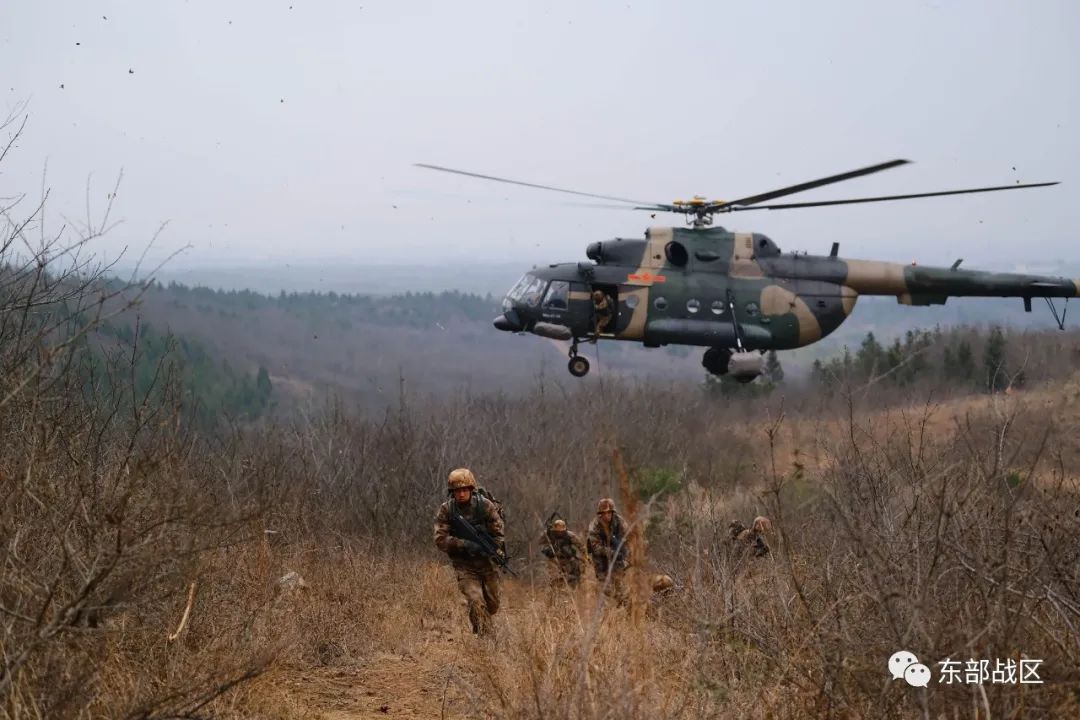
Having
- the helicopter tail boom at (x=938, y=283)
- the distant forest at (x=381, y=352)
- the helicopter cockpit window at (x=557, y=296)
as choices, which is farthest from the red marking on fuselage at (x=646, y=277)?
the distant forest at (x=381, y=352)

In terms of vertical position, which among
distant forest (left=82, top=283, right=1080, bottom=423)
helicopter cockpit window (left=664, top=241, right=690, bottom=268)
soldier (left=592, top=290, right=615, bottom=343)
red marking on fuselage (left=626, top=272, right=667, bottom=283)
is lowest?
distant forest (left=82, top=283, right=1080, bottom=423)

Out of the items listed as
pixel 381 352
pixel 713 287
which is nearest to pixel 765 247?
pixel 713 287

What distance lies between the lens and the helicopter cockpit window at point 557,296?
47.8 ft

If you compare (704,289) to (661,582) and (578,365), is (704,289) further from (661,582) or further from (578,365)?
(661,582)

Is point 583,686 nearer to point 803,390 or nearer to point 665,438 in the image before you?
point 803,390

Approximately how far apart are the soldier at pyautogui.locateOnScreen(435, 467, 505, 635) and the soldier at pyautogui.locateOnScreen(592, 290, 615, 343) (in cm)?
567

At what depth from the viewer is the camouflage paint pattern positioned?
1448cm

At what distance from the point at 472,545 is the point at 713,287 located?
6.65 m

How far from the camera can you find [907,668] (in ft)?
15.8

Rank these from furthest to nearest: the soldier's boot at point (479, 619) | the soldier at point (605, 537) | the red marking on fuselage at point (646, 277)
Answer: the red marking on fuselage at point (646, 277) → the soldier at point (605, 537) → the soldier's boot at point (479, 619)

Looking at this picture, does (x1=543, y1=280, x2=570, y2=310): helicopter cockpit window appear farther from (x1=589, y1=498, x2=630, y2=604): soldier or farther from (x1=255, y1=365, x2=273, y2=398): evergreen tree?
(x1=255, y1=365, x2=273, y2=398): evergreen tree

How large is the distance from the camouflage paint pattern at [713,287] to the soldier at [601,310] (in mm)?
78

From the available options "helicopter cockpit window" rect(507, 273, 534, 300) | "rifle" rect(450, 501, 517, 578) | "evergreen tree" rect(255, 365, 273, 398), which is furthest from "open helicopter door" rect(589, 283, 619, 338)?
"evergreen tree" rect(255, 365, 273, 398)

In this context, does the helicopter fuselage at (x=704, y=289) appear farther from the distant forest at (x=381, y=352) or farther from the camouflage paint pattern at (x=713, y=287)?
the distant forest at (x=381, y=352)
